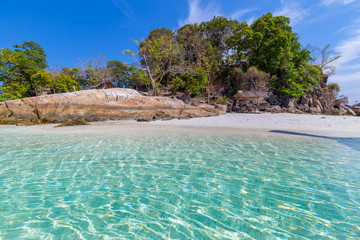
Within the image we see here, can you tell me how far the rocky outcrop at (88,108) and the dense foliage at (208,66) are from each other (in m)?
8.30

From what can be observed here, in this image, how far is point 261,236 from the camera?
153cm

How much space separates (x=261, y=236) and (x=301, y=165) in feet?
9.09

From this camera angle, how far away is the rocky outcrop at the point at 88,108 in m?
11.2

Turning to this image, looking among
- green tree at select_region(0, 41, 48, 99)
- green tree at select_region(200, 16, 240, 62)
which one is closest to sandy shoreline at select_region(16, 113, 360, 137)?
green tree at select_region(0, 41, 48, 99)

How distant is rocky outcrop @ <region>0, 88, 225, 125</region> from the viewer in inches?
440

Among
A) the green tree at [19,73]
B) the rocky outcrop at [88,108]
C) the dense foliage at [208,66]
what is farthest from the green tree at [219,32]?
the green tree at [19,73]

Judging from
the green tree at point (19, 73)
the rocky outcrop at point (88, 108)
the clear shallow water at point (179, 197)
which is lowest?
the clear shallow water at point (179, 197)

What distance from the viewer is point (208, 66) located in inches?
1083

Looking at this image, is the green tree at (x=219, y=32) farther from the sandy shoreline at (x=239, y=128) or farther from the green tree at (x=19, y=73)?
the green tree at (x=19, y=73)

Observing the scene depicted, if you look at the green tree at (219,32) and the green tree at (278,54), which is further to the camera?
the green tree at (219,32)

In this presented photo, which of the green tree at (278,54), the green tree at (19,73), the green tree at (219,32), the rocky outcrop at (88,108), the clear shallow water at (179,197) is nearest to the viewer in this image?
the clear shallow water at (179,197)

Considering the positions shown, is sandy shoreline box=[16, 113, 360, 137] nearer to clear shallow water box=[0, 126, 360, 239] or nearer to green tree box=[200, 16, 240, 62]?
clear shallow water box=[0, 126, 360, 239]

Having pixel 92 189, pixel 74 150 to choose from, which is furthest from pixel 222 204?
pixel 74 150

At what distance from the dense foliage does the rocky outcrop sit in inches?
327
